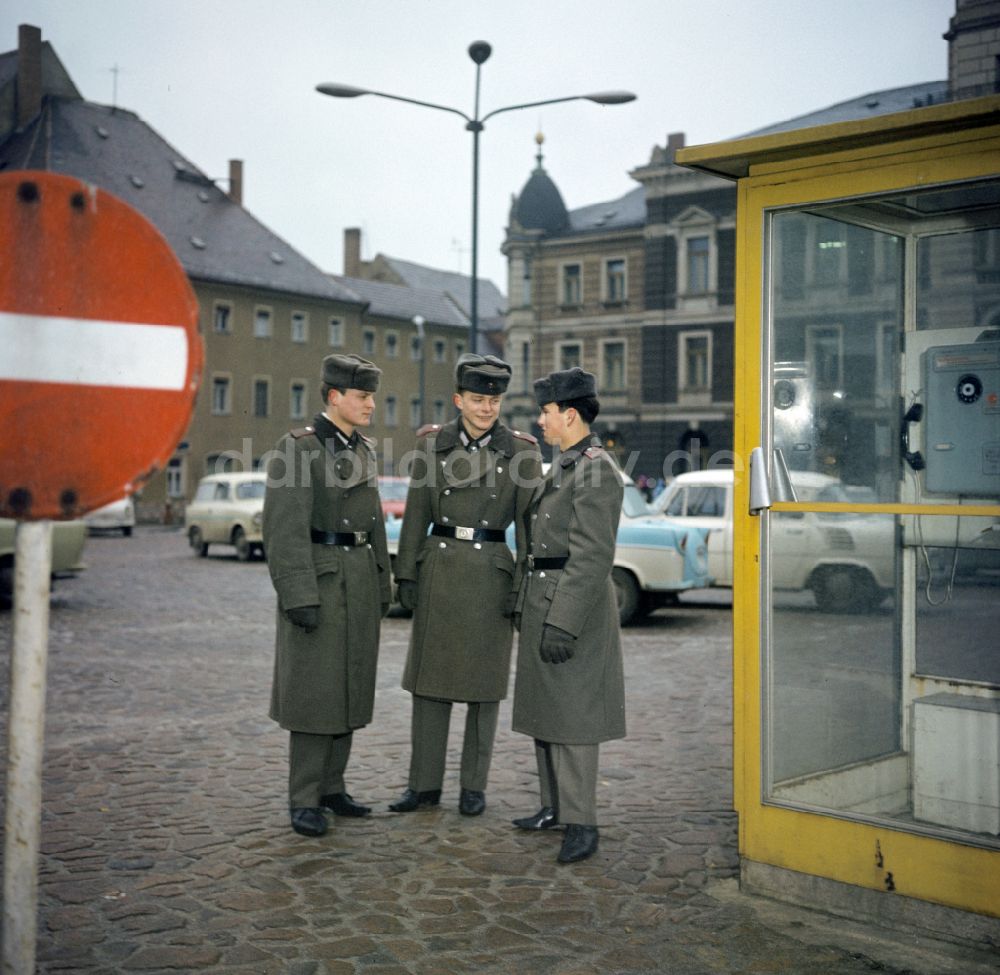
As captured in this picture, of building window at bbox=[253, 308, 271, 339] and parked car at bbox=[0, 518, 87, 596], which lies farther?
building window at bbox=[253, 308, 271, 339]

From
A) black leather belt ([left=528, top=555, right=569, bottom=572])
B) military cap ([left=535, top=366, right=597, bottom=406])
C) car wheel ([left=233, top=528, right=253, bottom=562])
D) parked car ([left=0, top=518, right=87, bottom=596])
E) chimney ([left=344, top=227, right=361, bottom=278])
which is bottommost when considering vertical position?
car wheel ([left=233, top=528, right=253, bottom=562])

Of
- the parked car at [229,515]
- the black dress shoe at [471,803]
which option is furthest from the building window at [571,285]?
the black dress shoe at [471,803]

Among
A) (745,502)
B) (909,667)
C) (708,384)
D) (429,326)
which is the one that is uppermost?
(429,326)

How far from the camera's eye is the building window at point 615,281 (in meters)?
49.3

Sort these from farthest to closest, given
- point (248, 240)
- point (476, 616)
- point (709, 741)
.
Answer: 1. point (248, 240)
2. point (709, 741)
3. point (476, 616)

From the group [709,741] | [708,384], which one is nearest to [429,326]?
[708,384]

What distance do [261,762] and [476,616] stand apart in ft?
6.06

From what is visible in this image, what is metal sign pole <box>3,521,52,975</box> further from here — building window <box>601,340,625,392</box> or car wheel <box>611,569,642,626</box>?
building window <box>601,340,625,392</box>

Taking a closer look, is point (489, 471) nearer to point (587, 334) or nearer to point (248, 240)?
point (587, 334)

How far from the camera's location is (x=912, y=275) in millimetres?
4922

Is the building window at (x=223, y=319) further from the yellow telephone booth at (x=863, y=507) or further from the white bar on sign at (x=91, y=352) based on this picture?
the white bar on sign at (x=91, y=352)

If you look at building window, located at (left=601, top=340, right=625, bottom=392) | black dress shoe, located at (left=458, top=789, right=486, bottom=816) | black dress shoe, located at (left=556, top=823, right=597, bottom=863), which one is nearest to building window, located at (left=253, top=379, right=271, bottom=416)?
building window, located at (left=601, top=340, right=625, bottom=392)

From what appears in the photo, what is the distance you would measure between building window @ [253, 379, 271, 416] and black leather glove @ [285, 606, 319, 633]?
4896cm

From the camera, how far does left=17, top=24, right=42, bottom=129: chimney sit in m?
48.3
